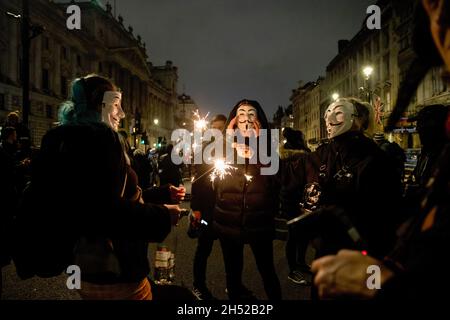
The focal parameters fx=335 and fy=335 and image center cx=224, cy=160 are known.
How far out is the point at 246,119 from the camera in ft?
12.5

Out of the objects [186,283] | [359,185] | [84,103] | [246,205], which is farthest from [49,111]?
[359,185]

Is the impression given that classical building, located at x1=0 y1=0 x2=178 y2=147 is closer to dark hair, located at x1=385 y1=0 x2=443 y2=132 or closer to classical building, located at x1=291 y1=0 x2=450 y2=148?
dark hair, located at x1=385 y1=0 x2=443 y2=132

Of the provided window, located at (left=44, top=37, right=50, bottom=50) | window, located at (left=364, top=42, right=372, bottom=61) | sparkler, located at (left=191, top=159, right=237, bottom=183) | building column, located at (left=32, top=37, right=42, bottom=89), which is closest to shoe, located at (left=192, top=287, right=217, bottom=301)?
sparkler, located at (left=191, top=159, right=237, bottom=183)

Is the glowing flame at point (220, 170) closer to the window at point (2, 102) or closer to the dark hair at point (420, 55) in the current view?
the dark hair at point (420, 55)

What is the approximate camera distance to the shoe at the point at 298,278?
481 centimetres

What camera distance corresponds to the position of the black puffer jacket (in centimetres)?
342

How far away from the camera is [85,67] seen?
53.6 m

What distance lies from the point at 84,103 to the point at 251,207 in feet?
6.68

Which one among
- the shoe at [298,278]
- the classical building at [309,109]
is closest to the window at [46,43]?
the classical building at [309,109]

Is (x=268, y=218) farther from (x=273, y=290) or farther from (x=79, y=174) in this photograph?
(x=79, y=174)

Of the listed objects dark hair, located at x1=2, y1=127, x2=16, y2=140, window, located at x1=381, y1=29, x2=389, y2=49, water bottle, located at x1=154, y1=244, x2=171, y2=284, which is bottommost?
water bottle, located at x1=154, y1=244, x2=171, y2=284

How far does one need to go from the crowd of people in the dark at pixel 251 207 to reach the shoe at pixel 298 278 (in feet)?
5.07

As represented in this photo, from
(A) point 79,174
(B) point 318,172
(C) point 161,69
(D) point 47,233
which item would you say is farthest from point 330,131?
(C) point 161,69

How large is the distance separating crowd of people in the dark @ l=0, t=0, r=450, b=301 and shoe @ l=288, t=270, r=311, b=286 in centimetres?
155
